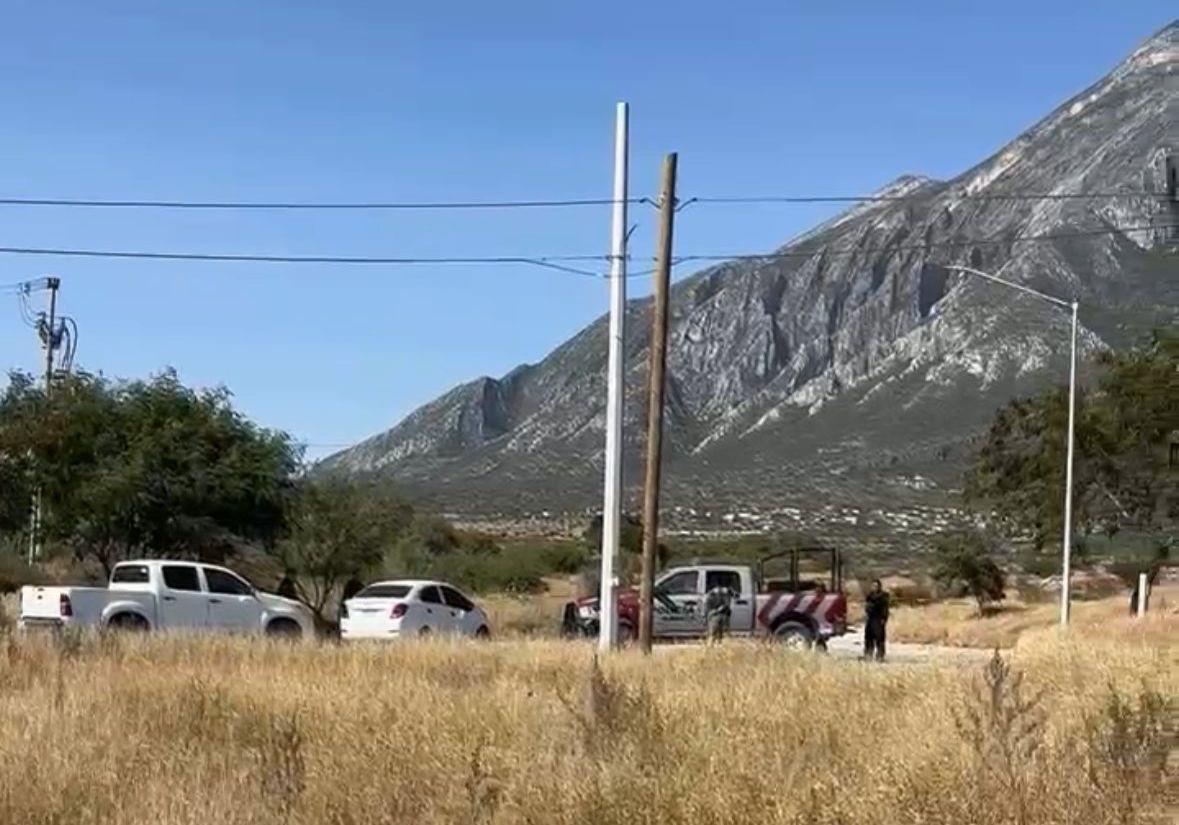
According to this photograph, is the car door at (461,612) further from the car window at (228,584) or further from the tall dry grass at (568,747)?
the tall dry grass at (568,747)

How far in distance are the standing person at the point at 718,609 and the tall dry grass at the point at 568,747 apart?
12.0m

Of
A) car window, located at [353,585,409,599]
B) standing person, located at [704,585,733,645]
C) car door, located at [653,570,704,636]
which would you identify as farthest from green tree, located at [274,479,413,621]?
standing person, located at [704,585,733,645]

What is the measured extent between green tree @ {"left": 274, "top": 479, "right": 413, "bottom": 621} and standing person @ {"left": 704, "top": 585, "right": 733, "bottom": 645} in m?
17.4

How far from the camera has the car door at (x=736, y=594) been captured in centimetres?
3675

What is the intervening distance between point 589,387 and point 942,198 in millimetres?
33050

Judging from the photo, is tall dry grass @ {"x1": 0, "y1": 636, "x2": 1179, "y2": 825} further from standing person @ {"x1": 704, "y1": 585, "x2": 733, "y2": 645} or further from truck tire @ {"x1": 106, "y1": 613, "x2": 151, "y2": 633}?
standing person @ {"x1": 704, "y1": 585, "x2": 733, "y2": 645}

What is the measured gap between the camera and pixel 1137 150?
10094 centimetres

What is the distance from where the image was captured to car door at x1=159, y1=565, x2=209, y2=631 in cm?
3197

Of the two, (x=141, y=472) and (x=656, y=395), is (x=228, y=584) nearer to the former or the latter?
(x=656, y=395)

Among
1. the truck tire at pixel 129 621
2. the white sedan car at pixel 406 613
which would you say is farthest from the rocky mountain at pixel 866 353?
the truck tire at pixel 129 621

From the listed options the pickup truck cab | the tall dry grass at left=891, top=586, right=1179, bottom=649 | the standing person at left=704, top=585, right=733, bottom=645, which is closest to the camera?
the standing person at left=704, top=585, right=733, bottom=645

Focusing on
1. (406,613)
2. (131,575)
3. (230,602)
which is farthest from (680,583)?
(131,575)

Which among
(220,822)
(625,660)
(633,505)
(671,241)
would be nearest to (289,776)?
(220,822)

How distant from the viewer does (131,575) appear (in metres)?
32.7
